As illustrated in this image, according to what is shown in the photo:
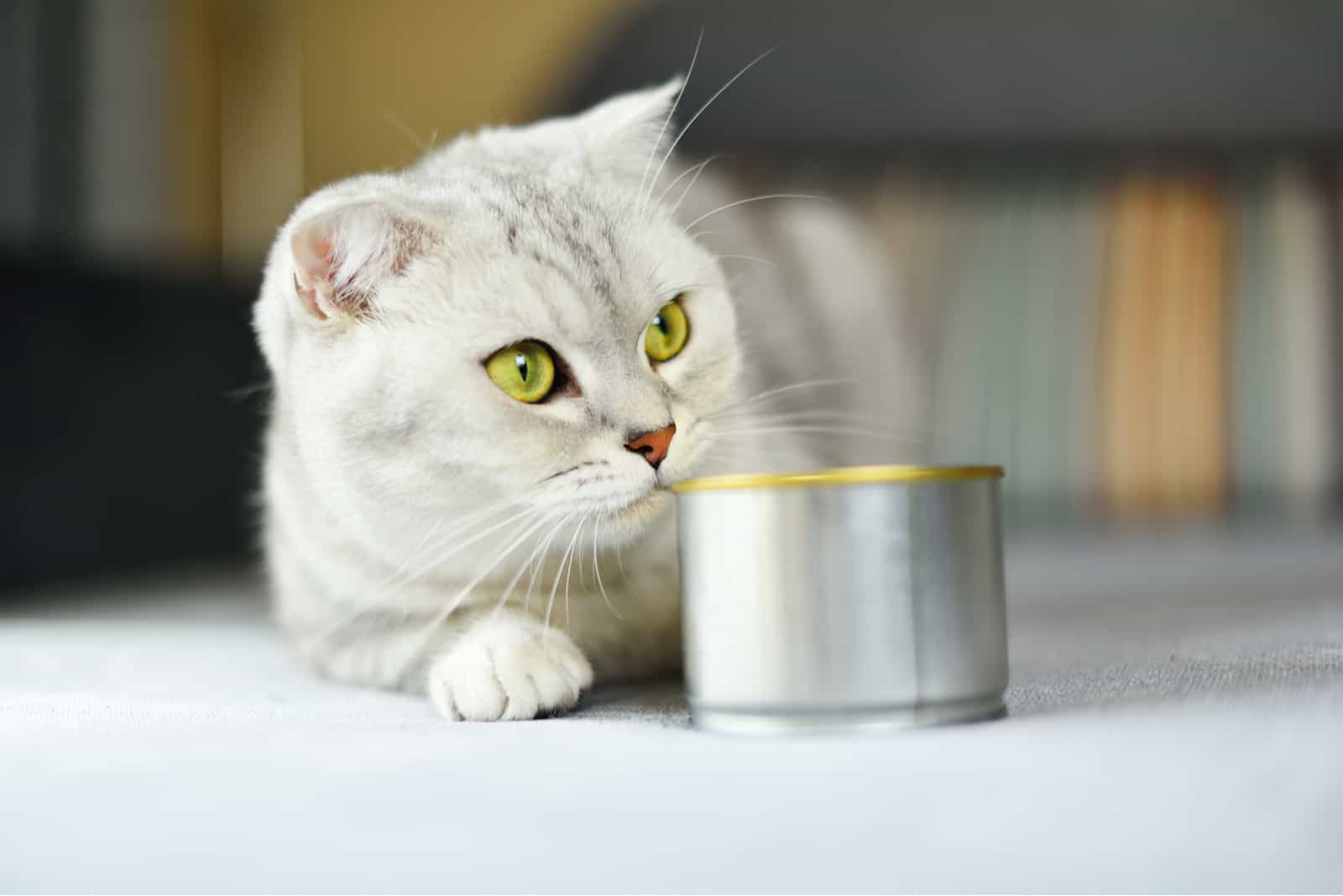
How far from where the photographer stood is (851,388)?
5.25 feet

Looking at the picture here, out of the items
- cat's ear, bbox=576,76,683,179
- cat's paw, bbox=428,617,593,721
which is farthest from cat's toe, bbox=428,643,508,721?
cat's ear, bbox=576,76,683,179

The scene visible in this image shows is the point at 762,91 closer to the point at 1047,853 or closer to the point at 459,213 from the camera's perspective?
the point at 459,213

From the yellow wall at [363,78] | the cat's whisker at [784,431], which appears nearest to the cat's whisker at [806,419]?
the cat's whisker at [784,431]

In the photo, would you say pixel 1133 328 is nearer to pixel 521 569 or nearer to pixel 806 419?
pixel 806 419

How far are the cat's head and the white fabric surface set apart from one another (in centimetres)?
17

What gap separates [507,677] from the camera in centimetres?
81

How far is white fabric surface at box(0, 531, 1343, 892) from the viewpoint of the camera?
0.53 metres

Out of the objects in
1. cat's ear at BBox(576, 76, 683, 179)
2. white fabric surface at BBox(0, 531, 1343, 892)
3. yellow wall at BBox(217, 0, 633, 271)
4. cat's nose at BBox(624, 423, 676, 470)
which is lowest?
white fabric surface at BBox(0, 531, 1343, 892)

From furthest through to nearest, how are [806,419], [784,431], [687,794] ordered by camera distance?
A: [806,419]
[784,431]
[687,794]

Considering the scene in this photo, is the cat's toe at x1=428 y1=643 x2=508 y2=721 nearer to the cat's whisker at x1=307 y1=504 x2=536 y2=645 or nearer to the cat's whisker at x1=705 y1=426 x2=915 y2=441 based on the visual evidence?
the cat's whisker at x1=307 y1=504 x2=536 y2=645

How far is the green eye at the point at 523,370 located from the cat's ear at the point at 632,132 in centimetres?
28

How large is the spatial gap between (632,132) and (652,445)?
1.23 feet

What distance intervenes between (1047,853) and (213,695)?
65 centimetres

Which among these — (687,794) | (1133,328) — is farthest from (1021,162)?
(687,794)
